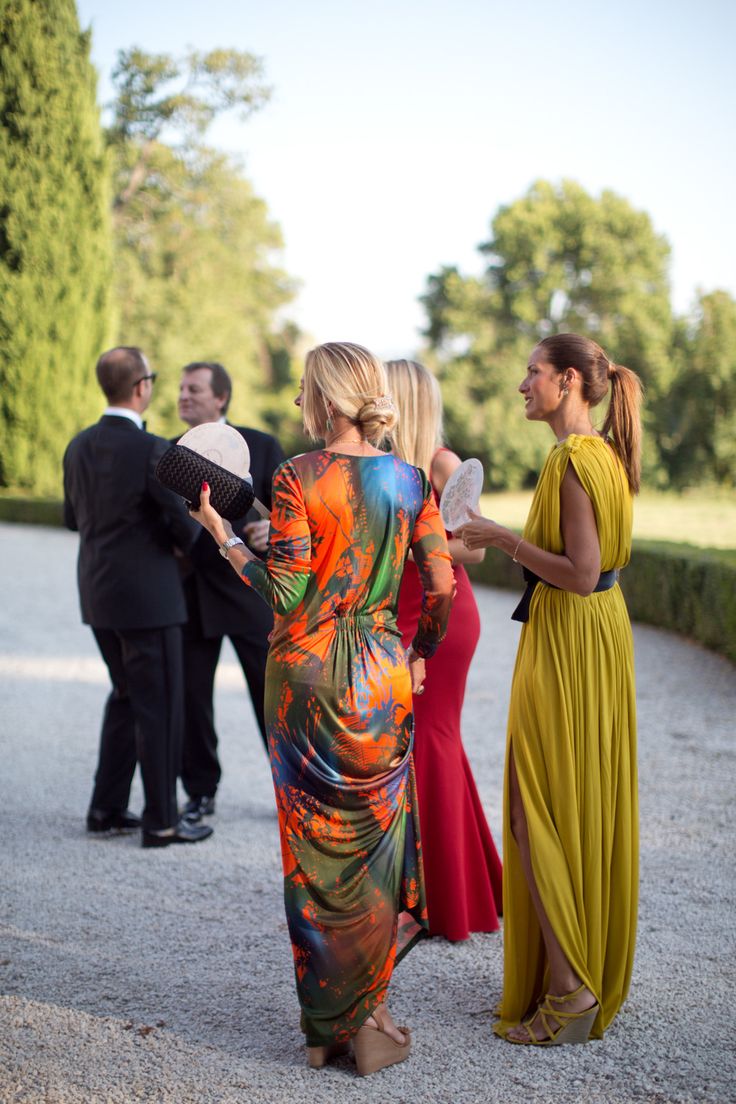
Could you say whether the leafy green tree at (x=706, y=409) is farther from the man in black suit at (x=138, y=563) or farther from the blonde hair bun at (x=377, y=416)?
the blonde hair bun at (x=377, y=416)

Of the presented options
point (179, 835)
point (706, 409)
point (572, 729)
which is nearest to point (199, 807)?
point (179, 835)

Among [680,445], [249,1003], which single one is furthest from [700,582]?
[680,445]

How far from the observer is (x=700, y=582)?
38.8 ft

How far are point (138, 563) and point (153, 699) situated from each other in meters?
0.66

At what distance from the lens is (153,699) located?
5227 mm

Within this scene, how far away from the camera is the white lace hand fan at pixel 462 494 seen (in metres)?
3.34

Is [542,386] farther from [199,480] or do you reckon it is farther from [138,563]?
[138,563]

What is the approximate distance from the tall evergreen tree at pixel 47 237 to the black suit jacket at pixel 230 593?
2427cm

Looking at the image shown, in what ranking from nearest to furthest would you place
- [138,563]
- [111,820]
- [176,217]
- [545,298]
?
1. [138,563]
2. [111,820]
3. [176,217]
4. [545,298]

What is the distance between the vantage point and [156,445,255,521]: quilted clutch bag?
3.04 meters

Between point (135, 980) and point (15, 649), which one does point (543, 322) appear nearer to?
point (15, 649)

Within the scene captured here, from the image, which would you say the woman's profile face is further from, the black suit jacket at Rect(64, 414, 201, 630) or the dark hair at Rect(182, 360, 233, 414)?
the dark hair at Rect(182, 360, 233, 414)

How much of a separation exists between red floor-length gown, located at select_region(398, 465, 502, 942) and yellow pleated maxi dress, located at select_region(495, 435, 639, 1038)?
79 cm

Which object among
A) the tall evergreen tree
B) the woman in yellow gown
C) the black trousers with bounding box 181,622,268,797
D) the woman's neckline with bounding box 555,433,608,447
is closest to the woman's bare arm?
the woman in yellow gown
